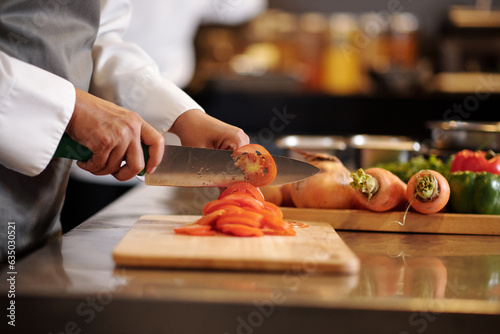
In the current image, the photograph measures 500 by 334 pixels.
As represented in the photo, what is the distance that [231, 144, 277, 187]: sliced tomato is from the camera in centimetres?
113

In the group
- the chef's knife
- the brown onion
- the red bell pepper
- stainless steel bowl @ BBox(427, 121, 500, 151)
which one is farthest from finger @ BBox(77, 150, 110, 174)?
stainless steel bowl @ BBox(427, 121, 500, 151)

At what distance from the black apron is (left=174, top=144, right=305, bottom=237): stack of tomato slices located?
32 centimetres

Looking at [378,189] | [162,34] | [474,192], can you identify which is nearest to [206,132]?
[378,189]

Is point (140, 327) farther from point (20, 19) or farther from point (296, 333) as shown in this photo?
point (20, 19)

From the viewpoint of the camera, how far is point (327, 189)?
4.20 feet

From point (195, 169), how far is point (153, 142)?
0.16 meters

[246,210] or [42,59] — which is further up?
[42,59]

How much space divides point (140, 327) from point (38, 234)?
54 cm

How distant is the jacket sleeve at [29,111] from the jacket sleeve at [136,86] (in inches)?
14.0

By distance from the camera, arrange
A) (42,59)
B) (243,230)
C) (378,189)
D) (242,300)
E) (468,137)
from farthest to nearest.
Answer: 1. (468,137)
2. (378,189)
3. (42,59)
4. (243,230)
5. (242,300)

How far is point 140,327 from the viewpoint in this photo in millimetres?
737

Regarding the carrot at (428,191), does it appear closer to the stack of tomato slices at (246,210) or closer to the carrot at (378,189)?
the carrot at (378,189)

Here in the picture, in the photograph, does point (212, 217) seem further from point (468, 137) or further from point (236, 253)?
point (468, 137)

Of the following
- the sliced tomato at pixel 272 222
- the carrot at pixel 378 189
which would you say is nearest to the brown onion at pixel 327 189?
the carrot at pixel 378 189
